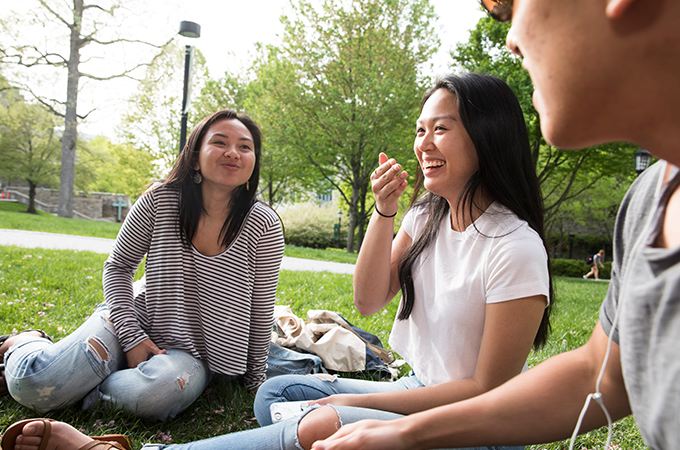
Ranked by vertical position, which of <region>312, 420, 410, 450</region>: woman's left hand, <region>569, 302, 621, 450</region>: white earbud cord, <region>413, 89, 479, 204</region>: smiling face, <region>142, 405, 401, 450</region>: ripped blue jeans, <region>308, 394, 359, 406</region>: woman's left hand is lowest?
<region>142, 405, 401, 450</region>: ripped blue jeans

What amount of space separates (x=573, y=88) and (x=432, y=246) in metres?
1.42

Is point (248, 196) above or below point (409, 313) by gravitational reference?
above

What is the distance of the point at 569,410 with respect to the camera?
1.08 metres

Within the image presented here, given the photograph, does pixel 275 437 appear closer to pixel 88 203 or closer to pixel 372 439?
pixel 372 439

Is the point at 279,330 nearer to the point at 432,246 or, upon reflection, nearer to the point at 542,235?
the point at 432,246

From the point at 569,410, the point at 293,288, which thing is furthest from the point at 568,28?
the point at 293,288

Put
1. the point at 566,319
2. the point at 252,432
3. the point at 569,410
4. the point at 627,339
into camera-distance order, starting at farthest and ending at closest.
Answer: the point at 566,319, the point at 252,432, the point at 569,410, the point at 627,339

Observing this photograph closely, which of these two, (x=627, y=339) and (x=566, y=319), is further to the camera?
(x=566, y=319)

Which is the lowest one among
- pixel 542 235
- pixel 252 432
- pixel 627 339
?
pixel 252 432

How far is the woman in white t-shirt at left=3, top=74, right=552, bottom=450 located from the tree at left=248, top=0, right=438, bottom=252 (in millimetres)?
14495

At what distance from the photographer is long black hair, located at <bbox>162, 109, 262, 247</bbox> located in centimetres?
296

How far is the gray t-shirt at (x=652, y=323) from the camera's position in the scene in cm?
73

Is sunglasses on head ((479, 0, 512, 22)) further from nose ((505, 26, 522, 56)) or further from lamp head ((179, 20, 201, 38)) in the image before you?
lamp head ((179, 20, 201, 38))

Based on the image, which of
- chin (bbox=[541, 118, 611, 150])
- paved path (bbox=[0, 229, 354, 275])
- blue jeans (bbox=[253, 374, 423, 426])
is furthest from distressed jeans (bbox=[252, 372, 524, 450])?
paved path (bbox=[0, 229, 354, 275])
